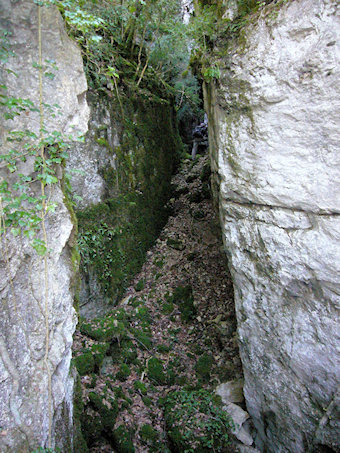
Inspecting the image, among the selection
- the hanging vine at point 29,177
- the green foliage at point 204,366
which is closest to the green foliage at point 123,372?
the green foliage at point 204,366

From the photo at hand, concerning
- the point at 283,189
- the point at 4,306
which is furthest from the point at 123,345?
the point at 283,189

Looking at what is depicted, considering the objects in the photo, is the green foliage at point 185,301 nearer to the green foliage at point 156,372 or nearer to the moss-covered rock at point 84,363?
the green foliage at point 156,372

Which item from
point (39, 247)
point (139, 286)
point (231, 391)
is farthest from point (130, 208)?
point (39, 247)

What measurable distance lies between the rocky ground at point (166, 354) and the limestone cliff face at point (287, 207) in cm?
113

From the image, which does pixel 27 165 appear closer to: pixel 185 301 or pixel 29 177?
pixel 29 177

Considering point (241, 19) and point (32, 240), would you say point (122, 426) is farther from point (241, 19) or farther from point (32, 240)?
point (241, 19)

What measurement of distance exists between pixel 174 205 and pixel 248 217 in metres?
4.90

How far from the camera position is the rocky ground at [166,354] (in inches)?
173

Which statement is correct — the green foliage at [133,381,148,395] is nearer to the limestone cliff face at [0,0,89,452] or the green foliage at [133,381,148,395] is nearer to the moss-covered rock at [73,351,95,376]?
the moss-covered rock at [73,351,95,376]

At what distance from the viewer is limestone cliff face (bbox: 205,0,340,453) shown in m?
3.51

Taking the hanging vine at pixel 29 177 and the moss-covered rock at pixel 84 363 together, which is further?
the moss-covered rock at pixel 84 363

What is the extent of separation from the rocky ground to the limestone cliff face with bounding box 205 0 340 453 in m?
1.13

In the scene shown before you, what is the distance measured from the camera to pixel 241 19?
413cm

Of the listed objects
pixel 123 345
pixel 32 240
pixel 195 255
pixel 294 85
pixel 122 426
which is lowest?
pixel 122 426
